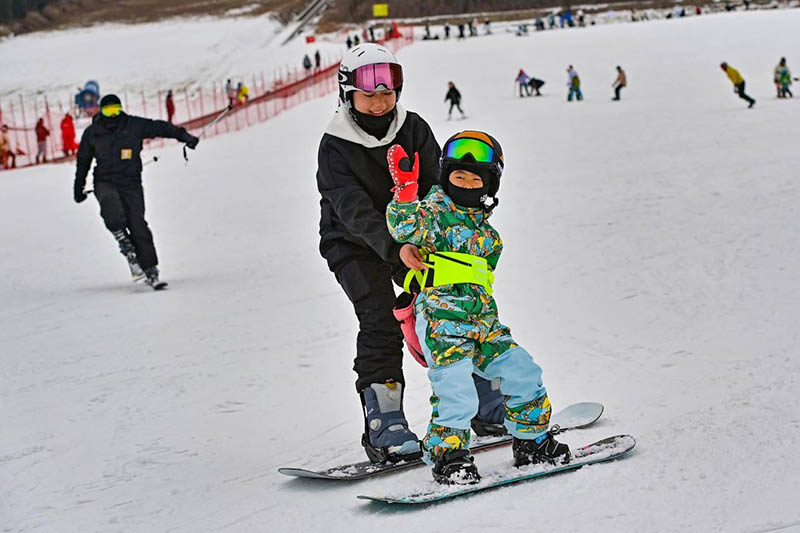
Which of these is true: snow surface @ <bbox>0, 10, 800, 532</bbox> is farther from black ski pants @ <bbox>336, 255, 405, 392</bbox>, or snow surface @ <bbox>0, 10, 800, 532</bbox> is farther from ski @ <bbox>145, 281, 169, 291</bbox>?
black ski pants @ <bbox>336, 255, 405, 392</bbox>

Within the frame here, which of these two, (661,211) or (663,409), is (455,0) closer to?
(661,211)

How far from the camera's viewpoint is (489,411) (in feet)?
14.1

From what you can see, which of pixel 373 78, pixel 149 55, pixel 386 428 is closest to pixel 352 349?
pixel 386 428

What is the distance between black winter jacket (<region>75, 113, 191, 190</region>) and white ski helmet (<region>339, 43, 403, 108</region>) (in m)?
5.46

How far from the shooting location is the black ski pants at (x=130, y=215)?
948 centimetres

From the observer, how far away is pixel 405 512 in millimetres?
3400

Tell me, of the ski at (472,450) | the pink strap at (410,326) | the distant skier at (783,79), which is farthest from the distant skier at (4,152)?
the pink strap at (410,326)

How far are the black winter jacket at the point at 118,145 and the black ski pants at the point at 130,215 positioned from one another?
0.08 m

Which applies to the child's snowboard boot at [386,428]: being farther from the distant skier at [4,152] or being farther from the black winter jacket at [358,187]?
the distant skier at [4,152]

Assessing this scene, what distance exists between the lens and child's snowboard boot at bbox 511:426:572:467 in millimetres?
3697

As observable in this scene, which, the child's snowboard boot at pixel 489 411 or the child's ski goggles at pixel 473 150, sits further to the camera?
the child's snowboard boot at pixel 489 411

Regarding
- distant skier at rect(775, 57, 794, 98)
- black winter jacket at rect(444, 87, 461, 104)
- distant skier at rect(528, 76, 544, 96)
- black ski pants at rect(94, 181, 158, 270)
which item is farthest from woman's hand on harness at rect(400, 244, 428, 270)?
distant skier at rect(528, 76, 544, 96)

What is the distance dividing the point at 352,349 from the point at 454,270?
2986 millimetres

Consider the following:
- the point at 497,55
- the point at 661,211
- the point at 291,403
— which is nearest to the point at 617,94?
the point at 497,55
